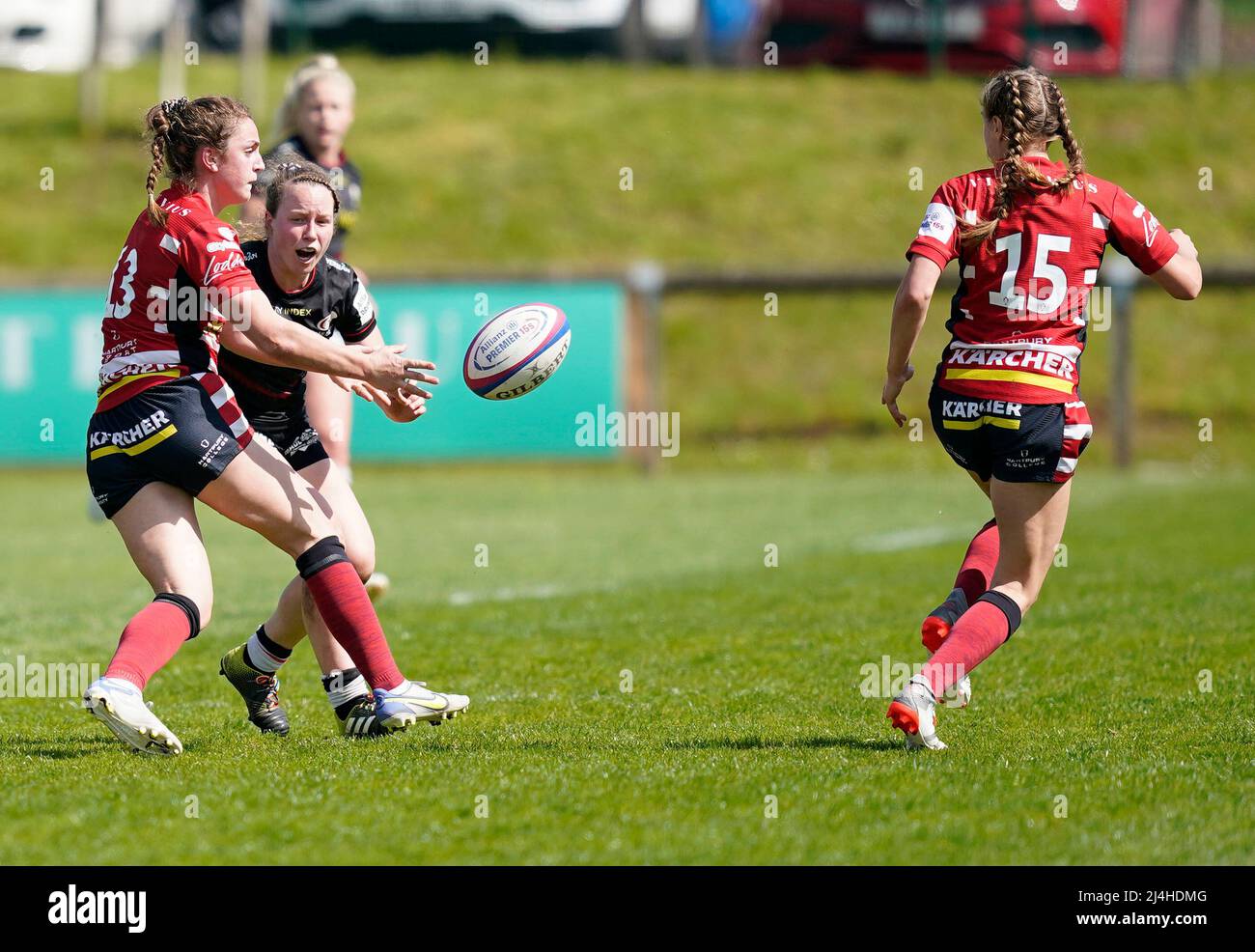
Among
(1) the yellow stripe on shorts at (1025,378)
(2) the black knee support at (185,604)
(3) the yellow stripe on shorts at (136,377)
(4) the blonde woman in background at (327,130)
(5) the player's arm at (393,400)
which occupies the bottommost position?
(2) the black knee support at (185,604)

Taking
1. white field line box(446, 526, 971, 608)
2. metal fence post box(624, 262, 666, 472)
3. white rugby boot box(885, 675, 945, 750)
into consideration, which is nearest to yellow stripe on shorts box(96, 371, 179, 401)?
white rugby boot box(885, 675, 945, 750)

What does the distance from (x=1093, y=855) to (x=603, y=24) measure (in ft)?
71.9

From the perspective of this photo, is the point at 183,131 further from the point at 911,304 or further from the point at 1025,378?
the point at 1025,378

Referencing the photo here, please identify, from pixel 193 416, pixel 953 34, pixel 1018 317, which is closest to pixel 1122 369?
pixel 953 34

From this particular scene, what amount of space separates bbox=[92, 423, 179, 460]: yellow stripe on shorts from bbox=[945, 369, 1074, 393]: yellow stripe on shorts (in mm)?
2475

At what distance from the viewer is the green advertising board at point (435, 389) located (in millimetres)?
15969

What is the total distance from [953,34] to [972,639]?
62.2ft

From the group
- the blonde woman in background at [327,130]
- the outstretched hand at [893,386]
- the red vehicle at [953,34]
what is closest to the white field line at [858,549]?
the blonde woman in background at [327,130]

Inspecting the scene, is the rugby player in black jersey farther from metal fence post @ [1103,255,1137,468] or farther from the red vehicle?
the red vehicle

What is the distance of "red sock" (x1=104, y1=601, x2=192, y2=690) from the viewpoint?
4883 millimetres

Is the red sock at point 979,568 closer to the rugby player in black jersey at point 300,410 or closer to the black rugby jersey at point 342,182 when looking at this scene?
the rugby player in black jersey at point 300,410

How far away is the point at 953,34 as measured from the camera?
2247cm

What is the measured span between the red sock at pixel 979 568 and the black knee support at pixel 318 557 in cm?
209
